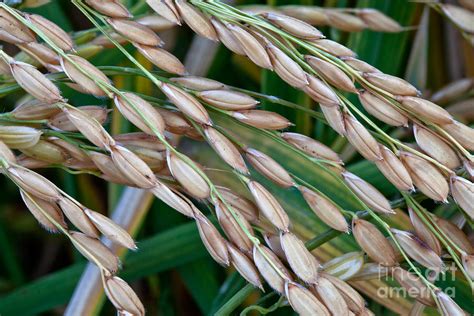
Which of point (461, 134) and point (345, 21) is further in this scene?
point (345, 21)

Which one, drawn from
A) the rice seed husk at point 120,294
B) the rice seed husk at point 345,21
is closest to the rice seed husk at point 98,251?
the rice seed husk at point 120,294

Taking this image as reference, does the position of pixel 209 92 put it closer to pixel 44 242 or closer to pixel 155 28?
pixel 155 28

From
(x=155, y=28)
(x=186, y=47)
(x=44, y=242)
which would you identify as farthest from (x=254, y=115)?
(x=44, y=242)

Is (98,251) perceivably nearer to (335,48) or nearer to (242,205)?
(242,205)

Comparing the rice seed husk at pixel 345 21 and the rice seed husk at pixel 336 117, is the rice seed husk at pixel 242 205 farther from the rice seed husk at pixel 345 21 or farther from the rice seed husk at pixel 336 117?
the rice seed husk at pixel 345 21

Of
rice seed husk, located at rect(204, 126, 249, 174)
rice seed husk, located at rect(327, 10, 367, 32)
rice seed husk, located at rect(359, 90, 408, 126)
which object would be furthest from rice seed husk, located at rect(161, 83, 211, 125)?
rice seed husk, located at rect(327, 10, 367, 32)

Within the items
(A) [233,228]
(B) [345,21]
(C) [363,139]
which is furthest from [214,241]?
(B) [345,21]

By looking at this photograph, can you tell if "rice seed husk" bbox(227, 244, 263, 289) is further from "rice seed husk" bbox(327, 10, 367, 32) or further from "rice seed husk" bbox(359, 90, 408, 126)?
"rice seed husk" bbox(327, 10, 367, 32)
